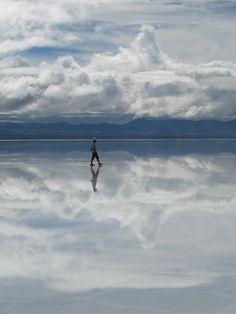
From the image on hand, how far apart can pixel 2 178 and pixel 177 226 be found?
50.4 feet

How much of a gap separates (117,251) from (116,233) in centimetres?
220

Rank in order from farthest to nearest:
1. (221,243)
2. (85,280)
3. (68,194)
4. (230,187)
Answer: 1. (230,187)
2. (68,194)
3. (221,243)
4. (85,280)

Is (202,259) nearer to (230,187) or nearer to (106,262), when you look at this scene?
(106,262)

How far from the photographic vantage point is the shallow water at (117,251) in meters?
8.12

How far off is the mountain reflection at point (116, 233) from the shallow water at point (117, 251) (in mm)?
16

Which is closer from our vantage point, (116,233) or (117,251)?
(117,251)

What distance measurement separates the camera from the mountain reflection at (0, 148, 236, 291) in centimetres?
959

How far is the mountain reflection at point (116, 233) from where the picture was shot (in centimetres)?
959

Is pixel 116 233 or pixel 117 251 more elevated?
pixel 116 233

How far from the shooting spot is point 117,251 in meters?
11.4

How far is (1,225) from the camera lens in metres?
14.7

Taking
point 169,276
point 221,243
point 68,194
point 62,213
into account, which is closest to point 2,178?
point 68,194

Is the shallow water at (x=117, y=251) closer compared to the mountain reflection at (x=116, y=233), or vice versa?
the shallow water at (x=117, y=251)

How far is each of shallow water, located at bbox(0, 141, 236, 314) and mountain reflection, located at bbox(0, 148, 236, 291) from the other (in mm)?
16
